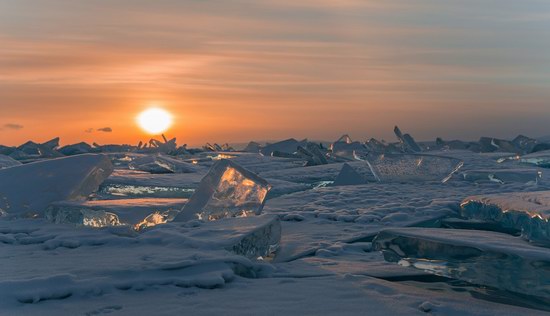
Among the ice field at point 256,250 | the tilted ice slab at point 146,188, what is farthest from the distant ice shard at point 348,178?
the tilted ice slab at point 146,188

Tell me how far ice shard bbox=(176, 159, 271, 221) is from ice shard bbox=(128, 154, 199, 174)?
10.5ft

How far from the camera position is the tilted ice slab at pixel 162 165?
283 inches

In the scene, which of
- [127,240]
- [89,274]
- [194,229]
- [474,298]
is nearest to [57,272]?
[89,274]

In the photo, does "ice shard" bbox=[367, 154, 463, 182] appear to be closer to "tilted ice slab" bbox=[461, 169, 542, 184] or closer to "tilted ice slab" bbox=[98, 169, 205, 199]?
"tilted ice slab" bbox=[461, 169, 542, 184]

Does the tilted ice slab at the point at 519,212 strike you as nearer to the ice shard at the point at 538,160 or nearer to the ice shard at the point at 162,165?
the ice shard at the point at 162,165

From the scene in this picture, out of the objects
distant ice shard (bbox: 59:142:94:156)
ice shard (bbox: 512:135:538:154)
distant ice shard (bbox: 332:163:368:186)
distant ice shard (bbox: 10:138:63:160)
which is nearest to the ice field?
distant ice shard (bbox: 332:163:368:186)

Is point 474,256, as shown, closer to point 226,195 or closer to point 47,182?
point 226,195

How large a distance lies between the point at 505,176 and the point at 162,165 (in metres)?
3.91

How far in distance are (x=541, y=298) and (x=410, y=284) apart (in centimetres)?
46

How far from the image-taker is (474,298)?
2164 millimetres

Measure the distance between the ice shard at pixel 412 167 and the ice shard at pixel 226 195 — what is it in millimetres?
2630

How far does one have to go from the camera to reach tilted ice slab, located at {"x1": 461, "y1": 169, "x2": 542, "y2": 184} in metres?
5.69

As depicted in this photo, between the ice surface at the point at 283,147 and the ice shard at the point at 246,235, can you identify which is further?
the ice surface at the point at 283,147

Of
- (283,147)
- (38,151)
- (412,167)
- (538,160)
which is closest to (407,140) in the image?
(283,147)
